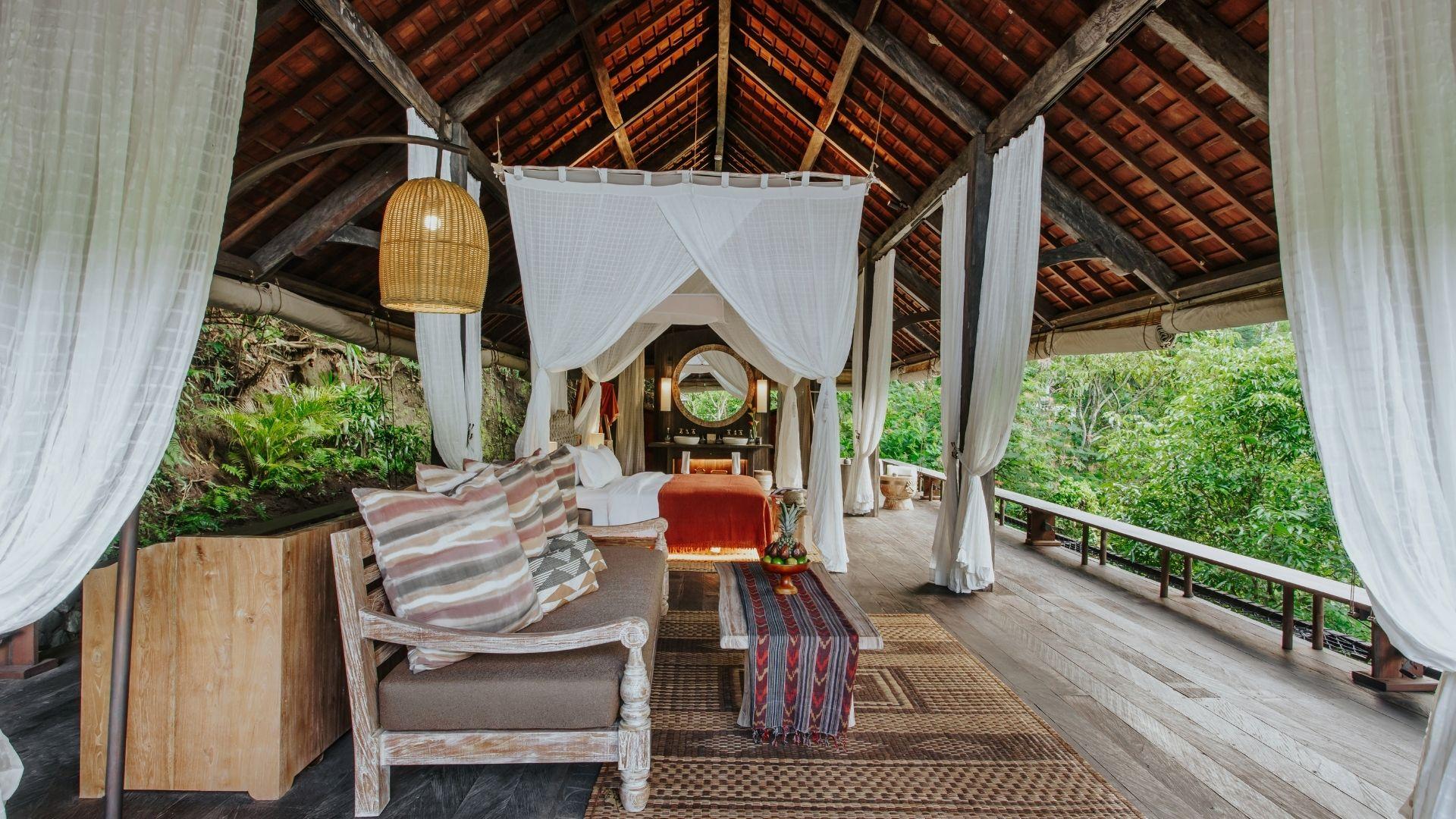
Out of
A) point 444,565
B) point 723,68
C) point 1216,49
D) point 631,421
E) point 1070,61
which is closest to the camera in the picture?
point 444,565

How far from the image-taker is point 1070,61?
3.79 meters

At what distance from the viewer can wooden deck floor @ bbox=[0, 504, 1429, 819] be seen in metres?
2.12

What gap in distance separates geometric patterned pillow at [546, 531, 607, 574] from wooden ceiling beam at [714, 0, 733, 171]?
14.4ft

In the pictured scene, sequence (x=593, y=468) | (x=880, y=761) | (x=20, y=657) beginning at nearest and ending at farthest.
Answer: (x=880, y=761) → (x=20, y=657) → (x=593, y=468)

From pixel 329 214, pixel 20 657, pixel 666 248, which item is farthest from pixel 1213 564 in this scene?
pixel 20 657

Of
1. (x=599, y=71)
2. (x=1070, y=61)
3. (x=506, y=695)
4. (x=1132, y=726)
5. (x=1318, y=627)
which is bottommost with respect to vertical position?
(x=1132, y=726)

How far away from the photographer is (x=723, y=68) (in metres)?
6.30

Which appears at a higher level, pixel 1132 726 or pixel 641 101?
pixel 641 101

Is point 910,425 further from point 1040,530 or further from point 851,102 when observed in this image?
point 851,102

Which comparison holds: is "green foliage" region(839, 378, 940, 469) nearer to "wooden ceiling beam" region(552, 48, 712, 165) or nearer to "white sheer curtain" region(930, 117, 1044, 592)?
"wooden ceiling beam" region(552, 48, 712, 165)

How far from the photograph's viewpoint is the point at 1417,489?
1.61 m

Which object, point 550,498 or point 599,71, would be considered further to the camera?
point 599,71

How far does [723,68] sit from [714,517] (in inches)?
169

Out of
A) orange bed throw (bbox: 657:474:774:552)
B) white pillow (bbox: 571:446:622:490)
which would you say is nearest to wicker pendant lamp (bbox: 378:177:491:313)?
white pillow (bbox: 571:446:622:490)
